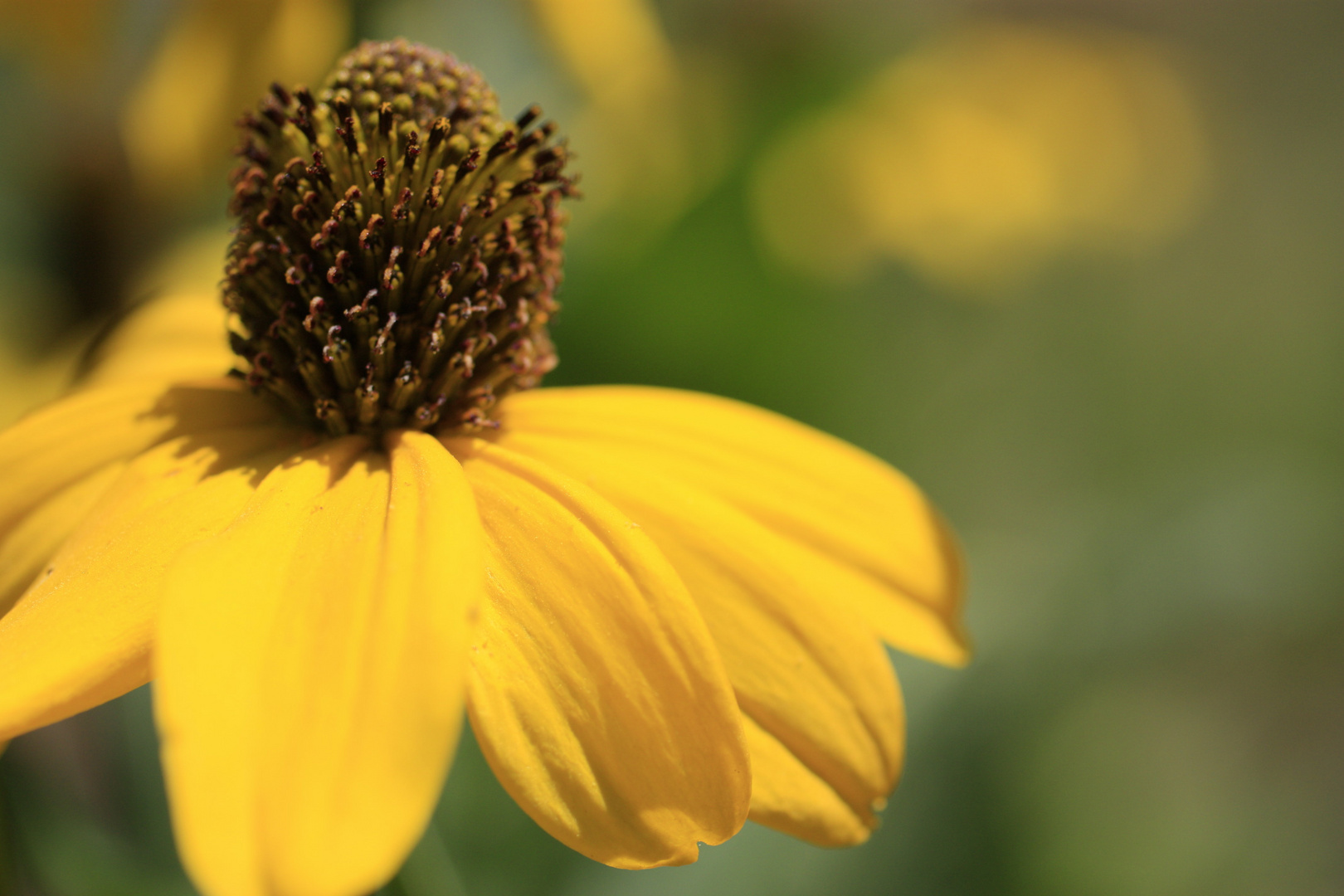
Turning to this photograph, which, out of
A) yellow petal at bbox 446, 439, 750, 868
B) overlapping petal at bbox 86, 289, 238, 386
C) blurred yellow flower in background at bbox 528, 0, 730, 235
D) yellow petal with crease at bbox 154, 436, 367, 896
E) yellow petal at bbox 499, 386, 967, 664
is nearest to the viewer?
yellow petal with crease at bbox 154, 436, 367, 896

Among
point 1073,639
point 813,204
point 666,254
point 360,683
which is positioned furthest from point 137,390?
point 813,204

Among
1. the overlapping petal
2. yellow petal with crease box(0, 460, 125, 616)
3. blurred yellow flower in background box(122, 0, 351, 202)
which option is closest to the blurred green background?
blurred yellow flower in background box(122, 0, 351, 202)

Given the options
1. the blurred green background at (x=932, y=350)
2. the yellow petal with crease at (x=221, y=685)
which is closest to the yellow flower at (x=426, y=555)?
the yellow petal with crease at (x=221, y=685)

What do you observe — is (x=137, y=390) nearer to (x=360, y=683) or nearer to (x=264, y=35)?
(x=360, y=683)

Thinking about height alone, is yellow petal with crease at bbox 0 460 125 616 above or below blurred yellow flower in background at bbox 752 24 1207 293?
below

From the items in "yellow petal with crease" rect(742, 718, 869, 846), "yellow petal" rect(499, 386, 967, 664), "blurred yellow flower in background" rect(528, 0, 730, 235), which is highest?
"blurred yellow flower in background" rect(528, 0, 730, 235)

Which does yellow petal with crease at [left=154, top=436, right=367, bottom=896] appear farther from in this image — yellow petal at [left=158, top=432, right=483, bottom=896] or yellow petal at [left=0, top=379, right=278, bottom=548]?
yellow petal at [left=0, top=379, right=278, bottom=548]
